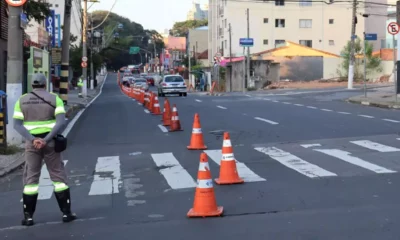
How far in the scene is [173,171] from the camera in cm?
1128

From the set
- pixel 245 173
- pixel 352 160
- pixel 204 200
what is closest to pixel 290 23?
pixel 352 160

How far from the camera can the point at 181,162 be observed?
12.3m

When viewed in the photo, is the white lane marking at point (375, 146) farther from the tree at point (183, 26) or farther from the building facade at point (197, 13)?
the building facade at point (197, 13)

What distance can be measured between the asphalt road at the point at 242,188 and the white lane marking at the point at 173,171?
19 millimetres

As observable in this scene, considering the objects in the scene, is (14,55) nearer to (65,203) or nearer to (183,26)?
(65,203)

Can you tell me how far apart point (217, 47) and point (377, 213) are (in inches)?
3029

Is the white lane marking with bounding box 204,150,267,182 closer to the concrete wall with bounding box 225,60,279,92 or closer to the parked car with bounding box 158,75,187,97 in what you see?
the parked car with bounding box 158,75,187,97

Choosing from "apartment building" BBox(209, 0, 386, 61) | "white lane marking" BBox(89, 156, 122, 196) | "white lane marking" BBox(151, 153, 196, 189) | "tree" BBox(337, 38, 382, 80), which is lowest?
"white lane marking" BBox(89, 156, 122, 196)

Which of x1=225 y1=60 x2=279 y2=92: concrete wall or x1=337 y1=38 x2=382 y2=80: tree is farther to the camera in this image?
x1=337 y1=38 x2=382 y2=80: tree

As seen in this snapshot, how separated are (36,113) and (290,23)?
2767 inches

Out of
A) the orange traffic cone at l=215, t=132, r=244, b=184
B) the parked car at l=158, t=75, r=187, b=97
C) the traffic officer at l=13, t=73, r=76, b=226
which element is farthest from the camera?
the parked car at l=158, t=75, r=187, b=97

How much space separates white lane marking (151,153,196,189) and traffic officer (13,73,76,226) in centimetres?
257

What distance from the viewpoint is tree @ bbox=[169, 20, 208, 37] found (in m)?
143

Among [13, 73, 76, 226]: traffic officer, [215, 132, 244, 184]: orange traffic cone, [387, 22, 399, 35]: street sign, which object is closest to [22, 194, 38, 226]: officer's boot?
[13, 73, 76, 226]: traffic officer
